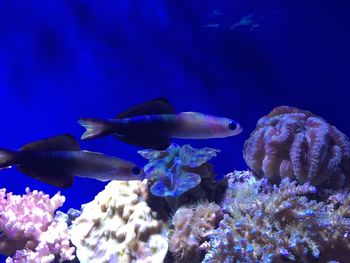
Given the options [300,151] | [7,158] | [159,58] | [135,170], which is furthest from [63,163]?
[159,58]

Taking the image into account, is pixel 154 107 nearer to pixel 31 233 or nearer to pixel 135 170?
pixel 135 170

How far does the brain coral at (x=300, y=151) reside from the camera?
367 centimetres

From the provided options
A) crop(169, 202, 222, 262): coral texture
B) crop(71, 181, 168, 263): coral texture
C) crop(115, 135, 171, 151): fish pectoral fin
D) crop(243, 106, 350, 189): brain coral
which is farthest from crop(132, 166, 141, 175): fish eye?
crop(243, 106, 350, 189): brain coral

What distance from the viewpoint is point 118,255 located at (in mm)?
3564

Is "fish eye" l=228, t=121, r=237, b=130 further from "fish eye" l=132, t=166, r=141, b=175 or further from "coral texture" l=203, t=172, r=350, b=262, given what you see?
"coral texture" l=203, t=172, r=350, b=262

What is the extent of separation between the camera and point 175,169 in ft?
12.3

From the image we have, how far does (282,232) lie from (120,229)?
5.32 ft

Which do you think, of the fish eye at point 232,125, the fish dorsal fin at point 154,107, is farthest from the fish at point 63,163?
the fish eye at point 232,125

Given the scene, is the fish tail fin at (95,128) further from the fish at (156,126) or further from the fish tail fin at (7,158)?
the fish tail fin at (7,158)

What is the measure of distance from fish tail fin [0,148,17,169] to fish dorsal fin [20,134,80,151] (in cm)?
11

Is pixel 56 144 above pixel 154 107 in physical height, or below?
below

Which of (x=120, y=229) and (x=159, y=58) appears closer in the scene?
(x=120, y=229)

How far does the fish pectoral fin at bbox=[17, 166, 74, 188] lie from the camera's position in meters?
2.06

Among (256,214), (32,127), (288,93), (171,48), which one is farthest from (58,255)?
(288,93)
